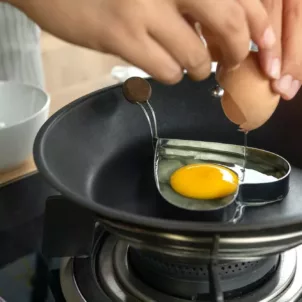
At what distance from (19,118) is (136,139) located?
0.85 ft

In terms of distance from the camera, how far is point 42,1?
1.39 feet

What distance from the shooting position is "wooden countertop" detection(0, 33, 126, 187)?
1212 millimetres

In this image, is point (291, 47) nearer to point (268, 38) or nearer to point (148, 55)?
point (268, 38)

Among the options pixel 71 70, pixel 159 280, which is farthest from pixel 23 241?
pixel 71 70

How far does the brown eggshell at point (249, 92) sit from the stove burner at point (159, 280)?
0.56 feet

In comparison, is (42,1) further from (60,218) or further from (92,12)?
(60,218)

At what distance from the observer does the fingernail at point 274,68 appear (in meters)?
0.56

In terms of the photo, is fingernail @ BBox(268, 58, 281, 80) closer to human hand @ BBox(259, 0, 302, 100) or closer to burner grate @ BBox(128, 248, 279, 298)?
human hand @ BBox(259, 0, 302, 100)

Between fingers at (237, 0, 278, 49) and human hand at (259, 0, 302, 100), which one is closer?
fingers at (237, 0, 278, 49)

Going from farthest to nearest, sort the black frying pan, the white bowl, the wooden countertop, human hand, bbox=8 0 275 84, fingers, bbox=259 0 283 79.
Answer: the wooden countertop, the white bowl, the black frying pan, fingers, bbox=259 0 283 79, human hand, bbox=8 0 275 84

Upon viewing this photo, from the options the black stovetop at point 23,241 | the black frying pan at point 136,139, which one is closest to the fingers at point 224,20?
the black frying pan at point 136,139

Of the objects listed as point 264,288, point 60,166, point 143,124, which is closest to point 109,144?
point 143,124

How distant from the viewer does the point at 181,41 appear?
0.45 meters

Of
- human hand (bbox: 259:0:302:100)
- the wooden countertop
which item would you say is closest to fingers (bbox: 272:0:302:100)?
human hand (bbox: 259:0:302:100)
